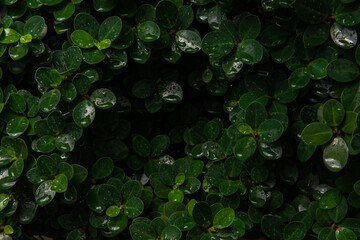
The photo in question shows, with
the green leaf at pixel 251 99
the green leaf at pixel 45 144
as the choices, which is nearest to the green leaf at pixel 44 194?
the green leaf at pixel 45 144

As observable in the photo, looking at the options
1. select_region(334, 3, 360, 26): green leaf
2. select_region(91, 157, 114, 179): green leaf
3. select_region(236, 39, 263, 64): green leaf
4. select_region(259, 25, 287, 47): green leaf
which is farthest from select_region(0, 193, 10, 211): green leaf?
select_region(334, 3, 360, 26): green leaf

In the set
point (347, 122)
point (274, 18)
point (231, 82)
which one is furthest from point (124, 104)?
point (347, 122)

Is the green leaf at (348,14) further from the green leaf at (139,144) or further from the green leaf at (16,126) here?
the green leaf at (16,126)

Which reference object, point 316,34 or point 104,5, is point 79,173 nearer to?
point 104,5

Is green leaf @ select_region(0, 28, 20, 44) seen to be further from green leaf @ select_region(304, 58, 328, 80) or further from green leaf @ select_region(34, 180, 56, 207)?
green leaf @ select_region(304, 58, 328, 80)

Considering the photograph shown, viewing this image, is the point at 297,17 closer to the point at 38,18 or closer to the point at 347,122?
the point at 347,122

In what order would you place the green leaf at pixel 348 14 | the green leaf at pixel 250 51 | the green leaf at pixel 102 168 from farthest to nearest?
the green leaf at pixel 102 168
the green leaf at pixel 250 51
the green leaf at pixel 348 14
